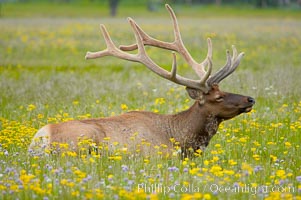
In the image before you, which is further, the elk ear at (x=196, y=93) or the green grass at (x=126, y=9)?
the green grass at (x=126, y=9)

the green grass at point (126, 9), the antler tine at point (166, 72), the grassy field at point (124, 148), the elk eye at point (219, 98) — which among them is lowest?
the grassy field at point (124, 148)

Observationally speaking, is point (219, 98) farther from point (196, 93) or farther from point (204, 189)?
point (204, 189)

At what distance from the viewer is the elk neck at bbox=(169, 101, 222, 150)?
810cm

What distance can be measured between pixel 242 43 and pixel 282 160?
63.2 feet

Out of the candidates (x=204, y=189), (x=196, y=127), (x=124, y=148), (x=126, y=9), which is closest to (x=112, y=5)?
(x=126, y=9)

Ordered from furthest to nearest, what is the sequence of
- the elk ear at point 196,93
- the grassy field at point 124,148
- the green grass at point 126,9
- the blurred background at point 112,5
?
the green grass at point 126,9 → the blurred background at point 112,5 → the elk ear at point 196,93 → the grassy field at point 124,148

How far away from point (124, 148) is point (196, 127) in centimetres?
136

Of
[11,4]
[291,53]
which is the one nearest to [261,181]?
[291,53]

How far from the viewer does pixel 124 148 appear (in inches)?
282

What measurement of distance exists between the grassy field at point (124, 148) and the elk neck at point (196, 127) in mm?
199

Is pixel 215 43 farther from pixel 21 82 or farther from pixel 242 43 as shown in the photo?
pixel 21 82

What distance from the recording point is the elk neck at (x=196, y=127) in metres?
8.10

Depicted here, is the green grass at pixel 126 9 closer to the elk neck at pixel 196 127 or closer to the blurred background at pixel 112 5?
the blurred background at pixel 112 5

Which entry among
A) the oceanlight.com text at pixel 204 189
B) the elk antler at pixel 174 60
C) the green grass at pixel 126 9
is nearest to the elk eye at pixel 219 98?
the elk antler at pixel 174 60
